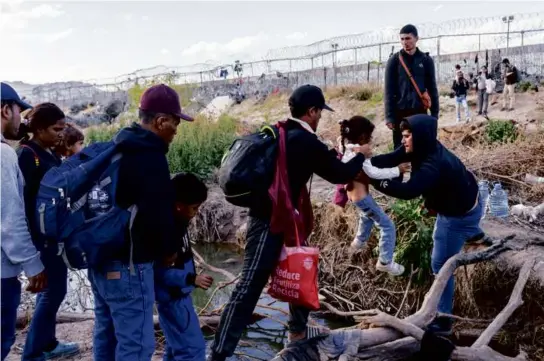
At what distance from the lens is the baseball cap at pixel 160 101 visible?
3.23 m

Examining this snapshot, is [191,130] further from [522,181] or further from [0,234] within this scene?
[0,234]

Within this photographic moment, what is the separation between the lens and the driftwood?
13.9ft

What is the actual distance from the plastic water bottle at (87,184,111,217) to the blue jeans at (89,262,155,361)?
32 centimetres

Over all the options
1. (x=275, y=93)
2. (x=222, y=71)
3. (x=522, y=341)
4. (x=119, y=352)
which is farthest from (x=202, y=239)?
(x=222, y=71)

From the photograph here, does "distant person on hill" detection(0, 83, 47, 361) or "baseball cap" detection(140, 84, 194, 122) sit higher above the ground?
"baseball cap" detection(140, 84, 194, 122)

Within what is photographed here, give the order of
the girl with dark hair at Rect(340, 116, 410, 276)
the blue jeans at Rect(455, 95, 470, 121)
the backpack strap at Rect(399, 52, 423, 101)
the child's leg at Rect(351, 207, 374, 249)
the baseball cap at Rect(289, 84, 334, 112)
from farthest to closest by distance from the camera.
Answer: the blue jeans at Rect(455, 95, 470, 121), the backpack strap at Rect(399, 52, 423, 101), the child's leg at Rect(351, 207, 374, 249), the girl with dark hair at Rect(340, 116, 410, 276), the baseball cap at Rect(289, 84, 334, 112)

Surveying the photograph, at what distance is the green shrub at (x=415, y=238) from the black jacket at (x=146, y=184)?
157 inches

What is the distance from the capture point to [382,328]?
4496 millimetres

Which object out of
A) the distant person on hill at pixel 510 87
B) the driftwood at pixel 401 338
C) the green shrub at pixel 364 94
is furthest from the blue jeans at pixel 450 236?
the green shrub at pixel 364 94

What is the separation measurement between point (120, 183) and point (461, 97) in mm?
15311

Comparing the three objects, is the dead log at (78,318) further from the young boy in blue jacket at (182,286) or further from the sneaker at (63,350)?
the young boy in blue jacket at (182,286)

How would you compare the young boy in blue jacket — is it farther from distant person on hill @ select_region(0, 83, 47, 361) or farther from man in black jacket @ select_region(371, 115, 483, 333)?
man in black jacket @ select_region(371, 115, 483, 333)

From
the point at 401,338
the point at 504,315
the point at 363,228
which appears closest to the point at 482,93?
the point at 363,228

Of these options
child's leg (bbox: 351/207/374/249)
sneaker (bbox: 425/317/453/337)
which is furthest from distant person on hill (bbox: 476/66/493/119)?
sneaker (bbox: 425/317/453/337)
